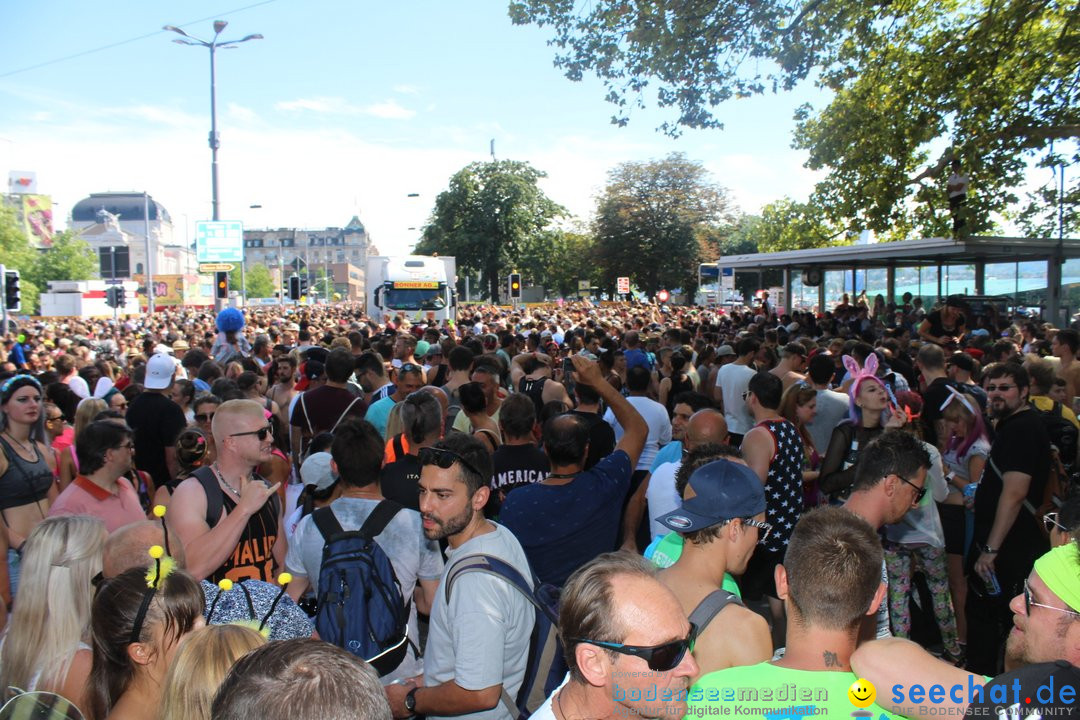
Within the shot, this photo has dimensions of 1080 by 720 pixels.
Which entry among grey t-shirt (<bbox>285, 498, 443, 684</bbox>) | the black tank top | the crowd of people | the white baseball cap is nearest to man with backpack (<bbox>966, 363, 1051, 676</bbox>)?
the crowd of people

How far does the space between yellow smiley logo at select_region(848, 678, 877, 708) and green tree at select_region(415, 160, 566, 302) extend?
173 feet

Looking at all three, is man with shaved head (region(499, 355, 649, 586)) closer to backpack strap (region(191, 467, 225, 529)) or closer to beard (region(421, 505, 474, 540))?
beard (region(421, 505, 474, 540))

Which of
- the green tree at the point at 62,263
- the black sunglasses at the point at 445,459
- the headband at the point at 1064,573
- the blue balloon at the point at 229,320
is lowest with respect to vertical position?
the headband at the point at 1064,573

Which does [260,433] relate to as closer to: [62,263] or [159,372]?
[159,372]

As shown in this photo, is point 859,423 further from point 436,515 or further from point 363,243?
point 363,243

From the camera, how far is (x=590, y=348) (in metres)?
11.9

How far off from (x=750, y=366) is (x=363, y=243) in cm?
19015

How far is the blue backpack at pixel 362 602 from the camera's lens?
3.09 meters

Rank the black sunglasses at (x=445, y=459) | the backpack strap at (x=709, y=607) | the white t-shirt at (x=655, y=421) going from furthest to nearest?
the white t-shirt at (x=655, y=421), the black sunglasses at (x=445, y=459), the backpack strap at (x=709, y=607)

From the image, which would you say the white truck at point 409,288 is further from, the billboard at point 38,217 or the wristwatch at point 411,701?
the billboard at point 38,217

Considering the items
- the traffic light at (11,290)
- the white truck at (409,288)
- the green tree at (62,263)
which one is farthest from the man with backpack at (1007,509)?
the green tree at (62,263)

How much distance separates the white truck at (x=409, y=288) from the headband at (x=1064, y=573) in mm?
25569

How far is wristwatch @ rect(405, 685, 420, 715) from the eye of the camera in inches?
117

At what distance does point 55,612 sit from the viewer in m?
2.87
